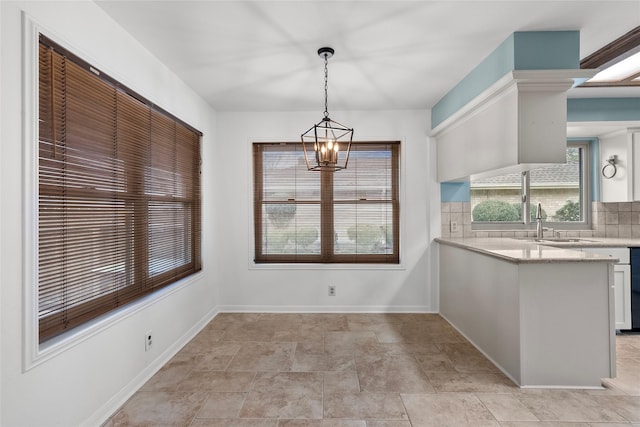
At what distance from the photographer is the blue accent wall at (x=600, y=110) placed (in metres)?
3.42

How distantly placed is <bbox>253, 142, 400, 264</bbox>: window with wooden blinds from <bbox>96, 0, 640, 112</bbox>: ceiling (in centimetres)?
99

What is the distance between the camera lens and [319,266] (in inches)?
154

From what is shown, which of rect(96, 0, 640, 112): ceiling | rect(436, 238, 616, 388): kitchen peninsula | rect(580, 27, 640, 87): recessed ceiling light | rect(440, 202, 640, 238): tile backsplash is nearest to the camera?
rect(96, 0, 640, 112): ceiling

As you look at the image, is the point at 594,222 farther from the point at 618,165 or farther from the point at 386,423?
the point at 386,423

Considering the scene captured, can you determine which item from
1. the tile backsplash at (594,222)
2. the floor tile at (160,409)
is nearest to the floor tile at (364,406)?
the floor tile at (160,409)

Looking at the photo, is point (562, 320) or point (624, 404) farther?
point (562, 320)

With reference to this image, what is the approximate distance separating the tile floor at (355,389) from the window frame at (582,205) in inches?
52.6

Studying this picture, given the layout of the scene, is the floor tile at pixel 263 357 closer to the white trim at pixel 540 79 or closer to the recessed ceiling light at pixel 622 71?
the white trim at pixel 540 79

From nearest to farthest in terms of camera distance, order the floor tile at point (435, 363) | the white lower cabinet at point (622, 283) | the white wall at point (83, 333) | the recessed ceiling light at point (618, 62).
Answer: the white wall at point (83, 333) → the recessed ceiling light at point (618, 62) → the floor tile at point (435, 363) → the white lower cabinet at point (622, 283)

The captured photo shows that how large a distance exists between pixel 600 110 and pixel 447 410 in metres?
3.58

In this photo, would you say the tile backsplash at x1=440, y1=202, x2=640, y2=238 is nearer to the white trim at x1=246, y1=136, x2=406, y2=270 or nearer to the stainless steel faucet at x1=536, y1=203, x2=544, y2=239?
the stainless steel faucet at x1=536, y1=203, x2=544, y2=239

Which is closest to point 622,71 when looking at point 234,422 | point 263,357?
point 263,357

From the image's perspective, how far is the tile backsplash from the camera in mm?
3770

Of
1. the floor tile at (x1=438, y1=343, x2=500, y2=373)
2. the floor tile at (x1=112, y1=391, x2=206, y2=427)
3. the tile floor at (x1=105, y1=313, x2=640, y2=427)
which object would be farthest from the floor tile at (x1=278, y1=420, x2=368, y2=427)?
the floor tile at (x1=438, y1=343, x2=500, y2=373)
